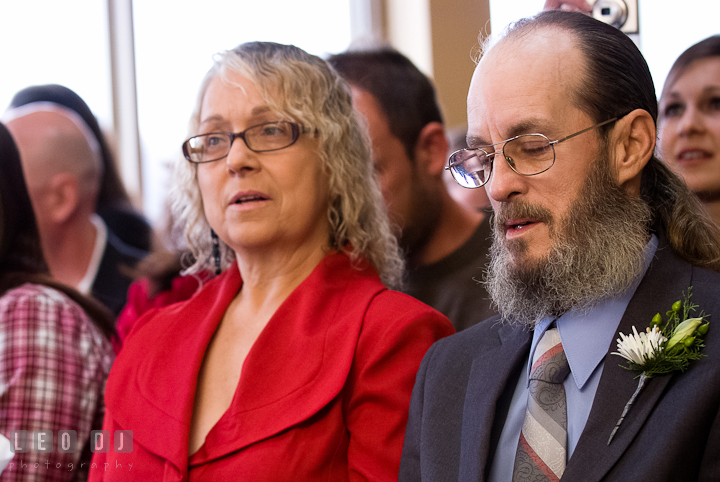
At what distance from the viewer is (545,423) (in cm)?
139

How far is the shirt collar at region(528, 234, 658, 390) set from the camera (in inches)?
54.7

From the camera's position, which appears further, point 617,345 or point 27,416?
point 27,416

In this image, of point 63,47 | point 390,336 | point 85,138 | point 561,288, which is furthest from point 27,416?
point 63,47

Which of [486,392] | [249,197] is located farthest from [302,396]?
[249,197]

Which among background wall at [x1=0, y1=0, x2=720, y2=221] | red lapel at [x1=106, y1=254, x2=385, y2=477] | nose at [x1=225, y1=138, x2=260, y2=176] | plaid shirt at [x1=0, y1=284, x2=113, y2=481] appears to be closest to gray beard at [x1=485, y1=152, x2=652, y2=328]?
red lapel at [x1=106, y1=254, x2=385, y2=477]

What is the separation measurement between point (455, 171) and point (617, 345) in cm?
58

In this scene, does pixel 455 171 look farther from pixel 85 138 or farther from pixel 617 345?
pixel 85 138

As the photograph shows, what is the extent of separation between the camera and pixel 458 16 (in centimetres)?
288

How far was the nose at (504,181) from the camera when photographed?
152cm

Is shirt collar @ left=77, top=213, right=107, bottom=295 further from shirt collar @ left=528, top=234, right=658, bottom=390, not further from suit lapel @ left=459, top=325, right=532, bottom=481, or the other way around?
shirt collar @ left=528, top=234, right=658, bottom=390

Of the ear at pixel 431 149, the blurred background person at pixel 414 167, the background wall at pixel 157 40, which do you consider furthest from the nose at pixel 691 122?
the background wall at pixel 157 40

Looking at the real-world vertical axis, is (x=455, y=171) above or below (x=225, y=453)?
above

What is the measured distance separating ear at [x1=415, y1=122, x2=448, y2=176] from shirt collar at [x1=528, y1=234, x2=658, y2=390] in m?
1.26
